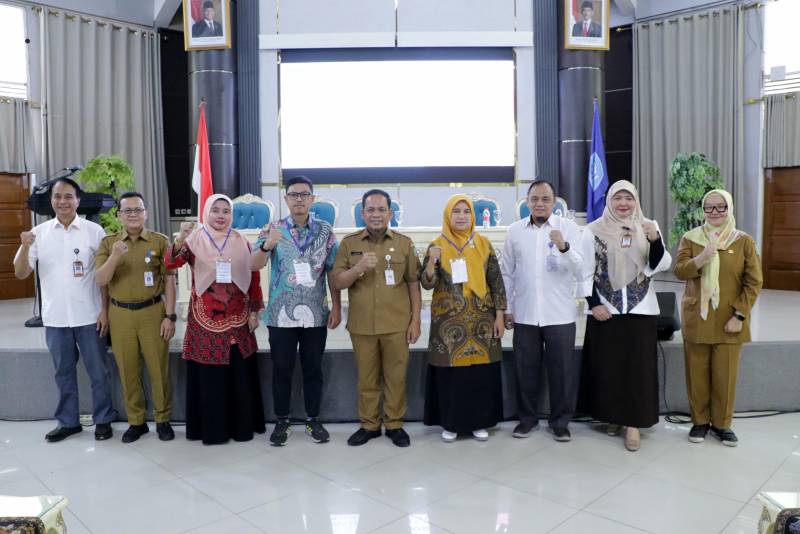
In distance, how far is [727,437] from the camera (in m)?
2.84

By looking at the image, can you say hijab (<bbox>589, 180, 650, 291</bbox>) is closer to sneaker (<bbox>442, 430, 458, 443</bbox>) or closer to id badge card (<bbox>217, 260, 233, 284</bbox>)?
sneaker (<bbox>442, 430, 458, 443</bbox>)

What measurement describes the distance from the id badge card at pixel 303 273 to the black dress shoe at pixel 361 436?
81cm

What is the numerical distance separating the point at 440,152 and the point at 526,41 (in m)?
1.76

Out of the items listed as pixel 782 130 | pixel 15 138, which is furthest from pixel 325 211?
pixel 782 130

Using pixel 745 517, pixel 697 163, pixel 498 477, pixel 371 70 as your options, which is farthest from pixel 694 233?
pixel 371 70

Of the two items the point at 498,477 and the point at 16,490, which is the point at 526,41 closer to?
the point at 498,477

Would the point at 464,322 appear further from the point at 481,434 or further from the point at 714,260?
the point at 714,260

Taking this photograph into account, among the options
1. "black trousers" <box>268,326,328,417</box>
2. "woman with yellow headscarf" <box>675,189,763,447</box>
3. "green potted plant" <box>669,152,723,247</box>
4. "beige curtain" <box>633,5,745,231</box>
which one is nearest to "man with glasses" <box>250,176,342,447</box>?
"black trousers" <box>268,326,328,417</box>

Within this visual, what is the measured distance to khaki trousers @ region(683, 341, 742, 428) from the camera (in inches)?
110

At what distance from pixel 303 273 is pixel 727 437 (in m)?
2.26

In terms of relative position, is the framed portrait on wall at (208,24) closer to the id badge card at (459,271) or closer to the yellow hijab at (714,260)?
the id badge card at (459,271)

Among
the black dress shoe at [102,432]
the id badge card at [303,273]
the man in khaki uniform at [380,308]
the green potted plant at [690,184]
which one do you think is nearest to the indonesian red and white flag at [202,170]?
the black dress shoe at [102,432]

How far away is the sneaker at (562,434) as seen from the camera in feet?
9.53

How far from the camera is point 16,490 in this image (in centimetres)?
243
